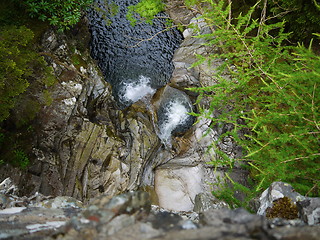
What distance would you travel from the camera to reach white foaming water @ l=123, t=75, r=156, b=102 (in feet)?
45.3

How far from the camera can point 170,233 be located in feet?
9.35

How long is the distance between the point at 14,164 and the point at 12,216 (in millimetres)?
5035

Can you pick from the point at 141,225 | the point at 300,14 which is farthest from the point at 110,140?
the point at 300,14

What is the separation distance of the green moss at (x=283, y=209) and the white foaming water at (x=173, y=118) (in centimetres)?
832

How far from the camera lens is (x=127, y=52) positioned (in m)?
14.9

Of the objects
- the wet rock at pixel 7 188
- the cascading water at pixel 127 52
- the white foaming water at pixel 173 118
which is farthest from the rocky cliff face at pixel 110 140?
the wet rock at pixel 7 188

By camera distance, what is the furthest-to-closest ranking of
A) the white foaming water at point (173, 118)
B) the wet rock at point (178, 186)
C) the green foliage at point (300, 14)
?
the white foaming water at point (173, 118), the wet rock at point (178, 186), the green foliage at point (300, 14)

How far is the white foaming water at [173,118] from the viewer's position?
531 inches

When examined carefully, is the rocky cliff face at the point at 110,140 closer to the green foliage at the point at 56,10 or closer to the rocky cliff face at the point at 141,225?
the green foliage at the point at 56,10

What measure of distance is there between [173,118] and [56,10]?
7654mm

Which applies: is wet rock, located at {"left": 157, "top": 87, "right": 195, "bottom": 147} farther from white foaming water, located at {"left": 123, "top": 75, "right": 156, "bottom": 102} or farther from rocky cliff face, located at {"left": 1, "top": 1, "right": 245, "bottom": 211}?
white foaming water, located at {"left": 123, "top": 75, "right": 156, "bottom": 102}

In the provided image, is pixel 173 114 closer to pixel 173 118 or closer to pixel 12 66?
pixel 173 118

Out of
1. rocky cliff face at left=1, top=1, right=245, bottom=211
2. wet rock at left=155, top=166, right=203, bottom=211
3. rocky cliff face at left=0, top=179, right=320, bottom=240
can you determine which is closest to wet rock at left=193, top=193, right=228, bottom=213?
rocky cliff face at left=1, top=1, right=245, bottom=211

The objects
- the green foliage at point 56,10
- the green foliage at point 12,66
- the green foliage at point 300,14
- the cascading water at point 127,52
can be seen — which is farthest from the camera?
the cascading water at point 127,52
